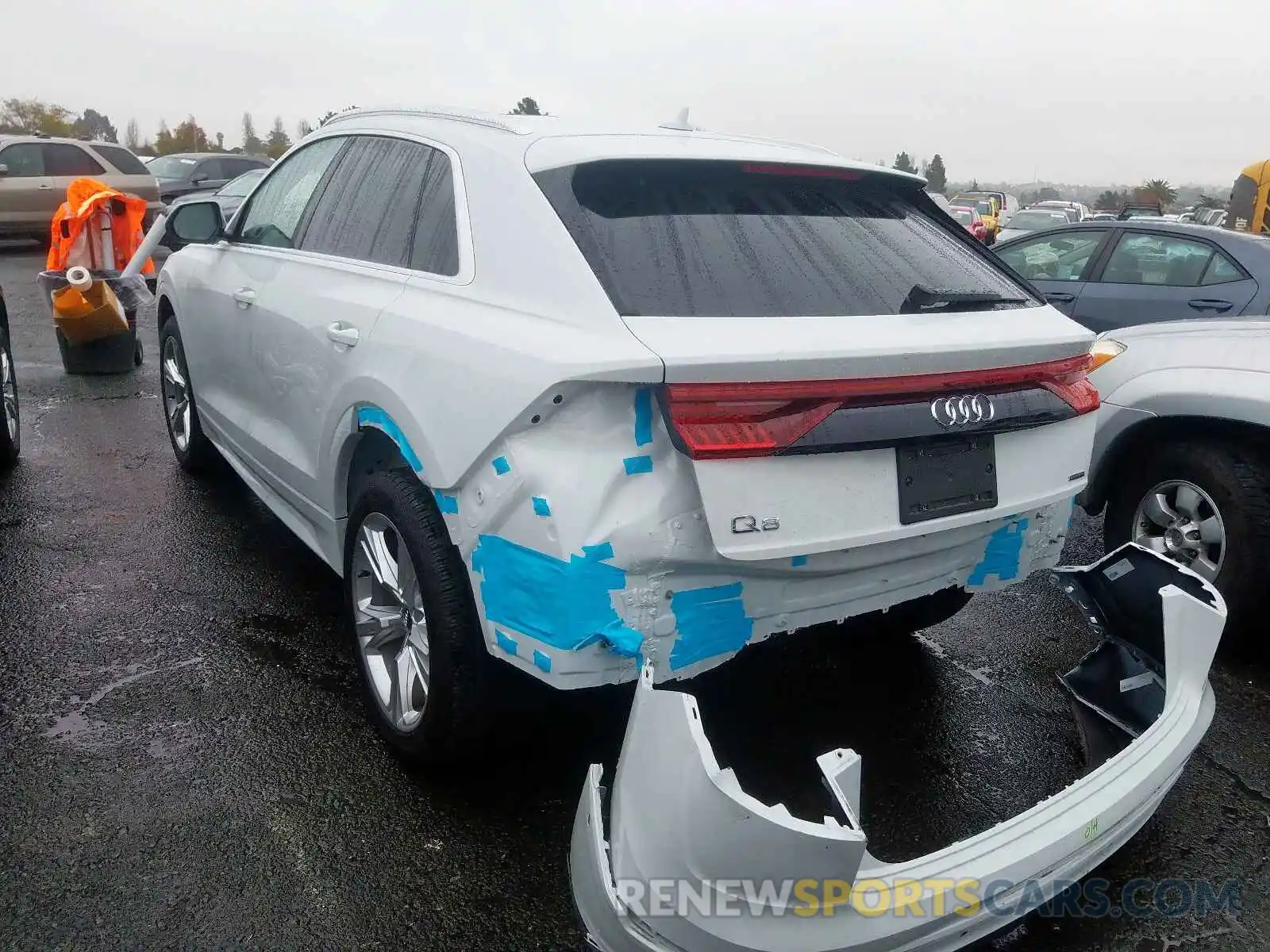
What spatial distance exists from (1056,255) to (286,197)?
5.70 meters

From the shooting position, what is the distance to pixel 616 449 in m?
2.10

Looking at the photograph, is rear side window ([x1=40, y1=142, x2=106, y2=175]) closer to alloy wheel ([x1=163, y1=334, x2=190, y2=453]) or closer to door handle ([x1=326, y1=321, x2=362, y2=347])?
alloy wheel ([x1=163, y1=334, x2=190, y2=453])

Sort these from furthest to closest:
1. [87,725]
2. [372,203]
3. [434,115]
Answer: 1. [372,203]
2. [434,115]
3. [87,725]

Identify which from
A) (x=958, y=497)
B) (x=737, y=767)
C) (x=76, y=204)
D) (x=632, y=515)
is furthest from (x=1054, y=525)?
(x=76, y=204)

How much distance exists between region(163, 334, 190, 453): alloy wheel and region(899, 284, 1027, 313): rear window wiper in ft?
12.3

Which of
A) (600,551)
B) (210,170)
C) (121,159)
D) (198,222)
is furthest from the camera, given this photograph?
(210,170)

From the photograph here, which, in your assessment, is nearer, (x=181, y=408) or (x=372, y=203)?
(x=372, y=203)

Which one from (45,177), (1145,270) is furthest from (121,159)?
(1145,270)

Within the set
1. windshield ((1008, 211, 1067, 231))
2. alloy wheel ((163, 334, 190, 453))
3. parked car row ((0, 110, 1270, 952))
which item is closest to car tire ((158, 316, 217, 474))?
alloy wheel ((163, 334, 190, 453))

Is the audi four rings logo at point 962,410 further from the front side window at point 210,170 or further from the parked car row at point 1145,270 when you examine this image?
the front side window at point 210,170

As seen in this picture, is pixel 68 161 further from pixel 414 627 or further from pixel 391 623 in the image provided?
pixel 414 627

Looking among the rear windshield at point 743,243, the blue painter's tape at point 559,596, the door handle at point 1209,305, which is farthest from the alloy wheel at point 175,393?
the door handle at point 1209,305

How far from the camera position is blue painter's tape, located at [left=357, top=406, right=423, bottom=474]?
2.50 metres

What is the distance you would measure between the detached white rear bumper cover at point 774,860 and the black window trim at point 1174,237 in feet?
17.5
